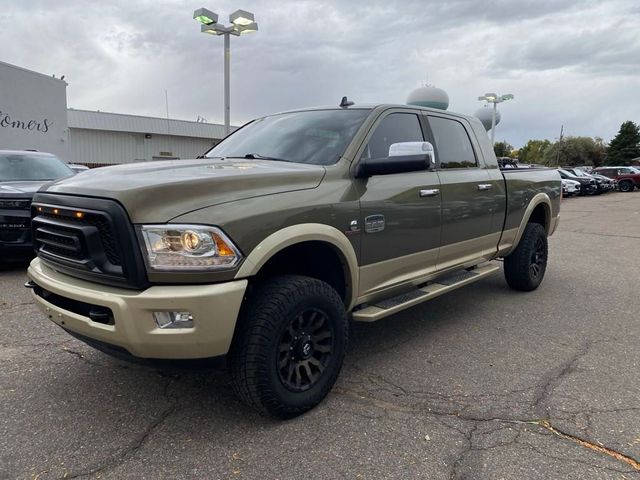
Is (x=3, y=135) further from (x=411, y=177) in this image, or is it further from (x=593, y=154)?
(x=593, y=154)

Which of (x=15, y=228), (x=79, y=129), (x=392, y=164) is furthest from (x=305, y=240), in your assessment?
(x=79, y=129)

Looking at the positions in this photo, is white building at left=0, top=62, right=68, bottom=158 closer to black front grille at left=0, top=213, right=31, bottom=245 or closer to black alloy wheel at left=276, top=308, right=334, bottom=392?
black front grille at left=0, top=213, right=31, bottom=245

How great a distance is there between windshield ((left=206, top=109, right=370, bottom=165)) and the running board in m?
1.07

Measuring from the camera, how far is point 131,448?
103 inches

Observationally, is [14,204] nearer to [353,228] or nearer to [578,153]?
[353,228]

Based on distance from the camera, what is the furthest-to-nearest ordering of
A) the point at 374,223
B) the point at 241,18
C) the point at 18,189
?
the point at 241,18
the point at 18,189
the point at 374,223

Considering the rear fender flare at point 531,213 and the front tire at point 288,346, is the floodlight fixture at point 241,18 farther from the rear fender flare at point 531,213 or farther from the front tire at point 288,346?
the front tire at point 288,346

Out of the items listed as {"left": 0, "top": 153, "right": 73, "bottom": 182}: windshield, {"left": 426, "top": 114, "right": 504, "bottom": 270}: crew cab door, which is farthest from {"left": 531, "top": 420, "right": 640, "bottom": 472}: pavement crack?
{"left": 0, "top": 153, "right": 73, "bottom": 182}: windshield

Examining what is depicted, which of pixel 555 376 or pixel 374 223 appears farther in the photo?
pixel 555 376

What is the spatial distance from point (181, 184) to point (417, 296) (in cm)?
211

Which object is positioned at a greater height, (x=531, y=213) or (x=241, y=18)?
(x=241, y=18)

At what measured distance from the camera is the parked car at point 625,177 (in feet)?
109

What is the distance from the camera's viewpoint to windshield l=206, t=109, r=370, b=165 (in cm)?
351

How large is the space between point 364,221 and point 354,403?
3.80 feet
